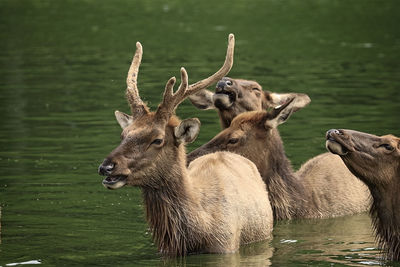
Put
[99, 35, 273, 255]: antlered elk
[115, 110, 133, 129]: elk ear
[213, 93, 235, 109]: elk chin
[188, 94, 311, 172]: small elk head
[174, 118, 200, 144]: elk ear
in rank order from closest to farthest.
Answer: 1. [99, 35, 273, 255]: antlered elk
2. [174, 118, 200, 144]: elk ear
3. [115, 110, 133, 129]: elk ear
4. [188, 94, 311, 172]: small elk head
5. [213, 93, 235, 109]: elk chin

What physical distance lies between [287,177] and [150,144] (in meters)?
3.67

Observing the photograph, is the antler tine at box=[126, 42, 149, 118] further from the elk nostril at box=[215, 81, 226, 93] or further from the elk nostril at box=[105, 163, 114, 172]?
the elk nostril at box=[215, 81, 226, 93]

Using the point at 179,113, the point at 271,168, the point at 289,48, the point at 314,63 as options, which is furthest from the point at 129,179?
the point at 289,48

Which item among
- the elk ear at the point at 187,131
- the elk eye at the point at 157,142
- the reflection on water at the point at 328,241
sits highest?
the elk ear at the point at 187,131

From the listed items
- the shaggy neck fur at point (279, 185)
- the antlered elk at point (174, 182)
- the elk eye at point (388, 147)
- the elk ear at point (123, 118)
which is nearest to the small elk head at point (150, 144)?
the antlered elk at point (174, 182)

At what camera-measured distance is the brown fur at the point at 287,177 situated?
14.3 metres

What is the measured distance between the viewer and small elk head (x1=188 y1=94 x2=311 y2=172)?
1416 cm

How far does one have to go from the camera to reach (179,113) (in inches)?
854

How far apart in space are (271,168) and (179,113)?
7.20 m

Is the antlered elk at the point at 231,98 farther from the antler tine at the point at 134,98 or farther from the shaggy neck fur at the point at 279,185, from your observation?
the antler tine at the point at 134,98

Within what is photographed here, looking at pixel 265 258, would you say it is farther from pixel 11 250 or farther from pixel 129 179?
pixel 11 250

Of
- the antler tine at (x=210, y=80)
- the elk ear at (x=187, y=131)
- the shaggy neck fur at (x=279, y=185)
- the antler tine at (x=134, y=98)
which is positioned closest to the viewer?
the elk ear at (x=187, y=131)

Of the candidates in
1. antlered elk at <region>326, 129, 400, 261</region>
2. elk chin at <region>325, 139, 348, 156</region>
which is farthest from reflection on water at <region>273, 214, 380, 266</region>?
elk chin at <region>325, 139, 348, 156</region>

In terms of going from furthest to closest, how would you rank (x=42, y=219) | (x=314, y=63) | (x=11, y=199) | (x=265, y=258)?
1. (x=314, y=63)
2. (x=11, y=199)
3. (x=42, y=219)
4. (x=265, y=258)
